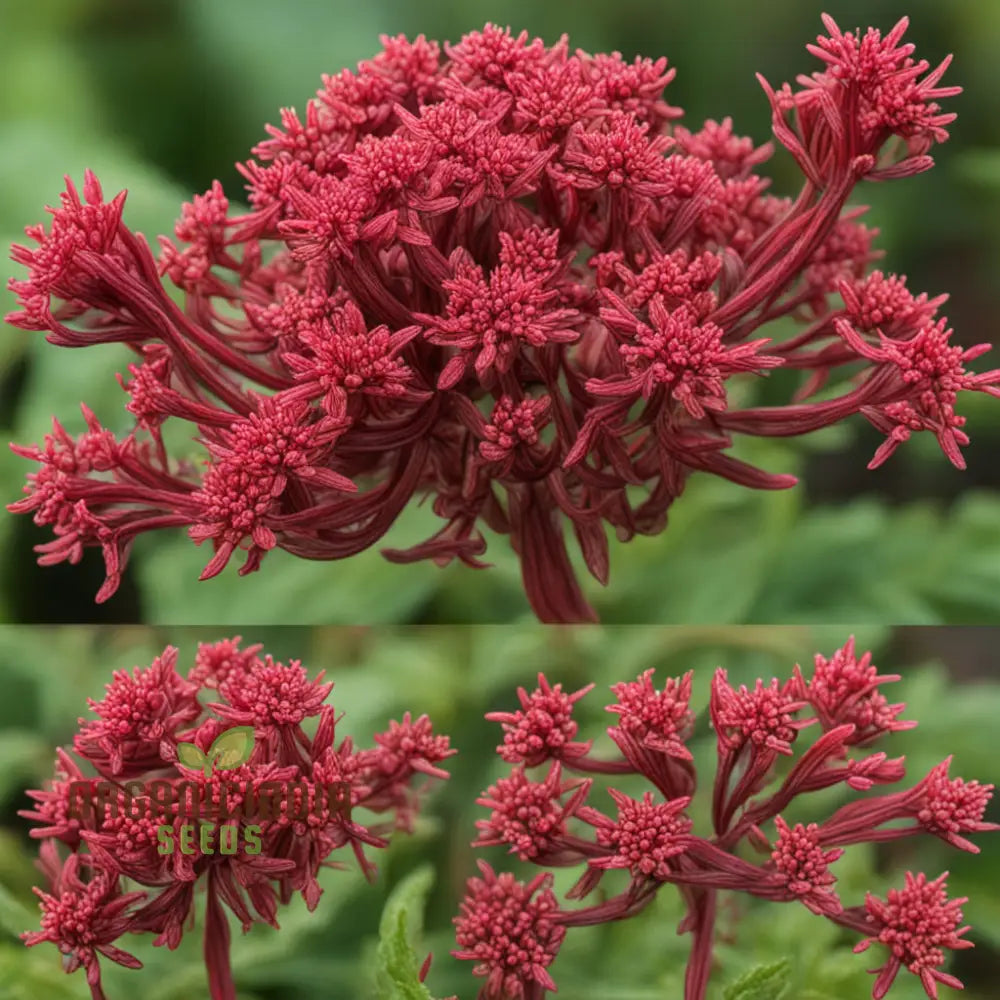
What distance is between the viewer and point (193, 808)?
24.7 inches

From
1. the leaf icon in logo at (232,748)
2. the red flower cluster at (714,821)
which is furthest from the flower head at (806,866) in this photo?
the leaf icon in logo at (232,748)

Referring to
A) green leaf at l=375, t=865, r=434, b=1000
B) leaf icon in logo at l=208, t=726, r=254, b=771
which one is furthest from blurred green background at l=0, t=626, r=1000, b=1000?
leaf icon in logo at l=208, t=726, r=254, b=771

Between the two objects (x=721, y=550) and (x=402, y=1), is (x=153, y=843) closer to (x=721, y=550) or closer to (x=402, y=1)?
(x=721, y=550)

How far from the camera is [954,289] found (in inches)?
43.7

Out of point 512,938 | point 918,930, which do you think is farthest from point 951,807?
point 512,938

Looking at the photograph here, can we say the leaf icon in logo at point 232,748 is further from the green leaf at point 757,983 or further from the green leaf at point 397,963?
the green leaf at point 757,983

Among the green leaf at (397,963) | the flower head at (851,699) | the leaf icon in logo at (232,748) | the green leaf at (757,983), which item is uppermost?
the flower head at (851,699)

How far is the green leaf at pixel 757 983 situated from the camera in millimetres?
666

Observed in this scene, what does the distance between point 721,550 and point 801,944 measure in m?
0.30

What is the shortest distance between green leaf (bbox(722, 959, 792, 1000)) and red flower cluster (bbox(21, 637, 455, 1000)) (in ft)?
0.60

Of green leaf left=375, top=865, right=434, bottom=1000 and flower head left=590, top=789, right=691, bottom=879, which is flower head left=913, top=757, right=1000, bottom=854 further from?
green leaf left=375, top=865, right=434, bottom=1000

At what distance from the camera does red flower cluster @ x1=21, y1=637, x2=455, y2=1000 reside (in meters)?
0.63

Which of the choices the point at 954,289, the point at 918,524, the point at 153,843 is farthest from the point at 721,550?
the point at 153,843

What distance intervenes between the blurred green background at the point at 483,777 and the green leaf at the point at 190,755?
21cm
